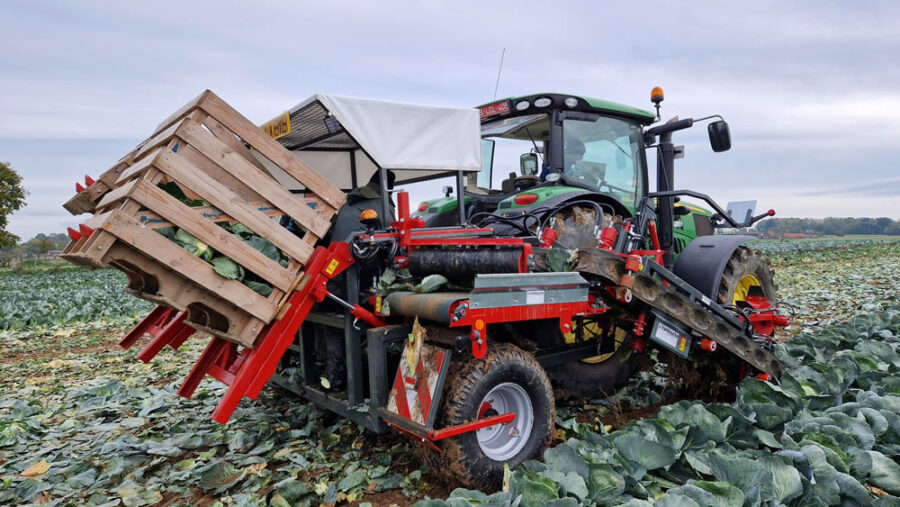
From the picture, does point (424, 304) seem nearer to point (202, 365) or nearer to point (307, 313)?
point (307, 313)

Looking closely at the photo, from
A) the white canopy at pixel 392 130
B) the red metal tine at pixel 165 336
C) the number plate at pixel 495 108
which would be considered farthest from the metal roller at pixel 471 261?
the number plate at pixel 495 108

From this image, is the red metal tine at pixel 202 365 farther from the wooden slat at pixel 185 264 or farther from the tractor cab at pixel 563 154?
the tractor cab at pixel 563 154

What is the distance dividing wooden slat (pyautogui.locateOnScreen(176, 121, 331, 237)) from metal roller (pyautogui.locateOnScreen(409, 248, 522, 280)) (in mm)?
870

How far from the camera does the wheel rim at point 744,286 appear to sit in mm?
6258

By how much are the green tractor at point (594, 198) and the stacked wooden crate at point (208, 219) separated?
1.61 m

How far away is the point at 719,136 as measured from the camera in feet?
17.9

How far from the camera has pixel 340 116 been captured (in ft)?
12.5

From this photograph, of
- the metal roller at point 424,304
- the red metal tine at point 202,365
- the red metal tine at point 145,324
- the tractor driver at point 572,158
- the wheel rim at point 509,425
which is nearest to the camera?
the metal roller at point 424,304

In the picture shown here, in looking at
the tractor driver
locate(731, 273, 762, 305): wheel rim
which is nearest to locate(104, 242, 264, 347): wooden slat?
the tractor driver

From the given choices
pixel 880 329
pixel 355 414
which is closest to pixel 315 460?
pixel 355 414

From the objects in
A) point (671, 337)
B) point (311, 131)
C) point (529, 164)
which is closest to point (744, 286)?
point (671, 337)

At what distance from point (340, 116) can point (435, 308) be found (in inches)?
59.1

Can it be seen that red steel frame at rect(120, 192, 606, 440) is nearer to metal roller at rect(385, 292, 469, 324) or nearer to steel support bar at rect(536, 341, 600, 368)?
metal roller at rect(385, 292, 469, 324)

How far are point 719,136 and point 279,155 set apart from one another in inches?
166
